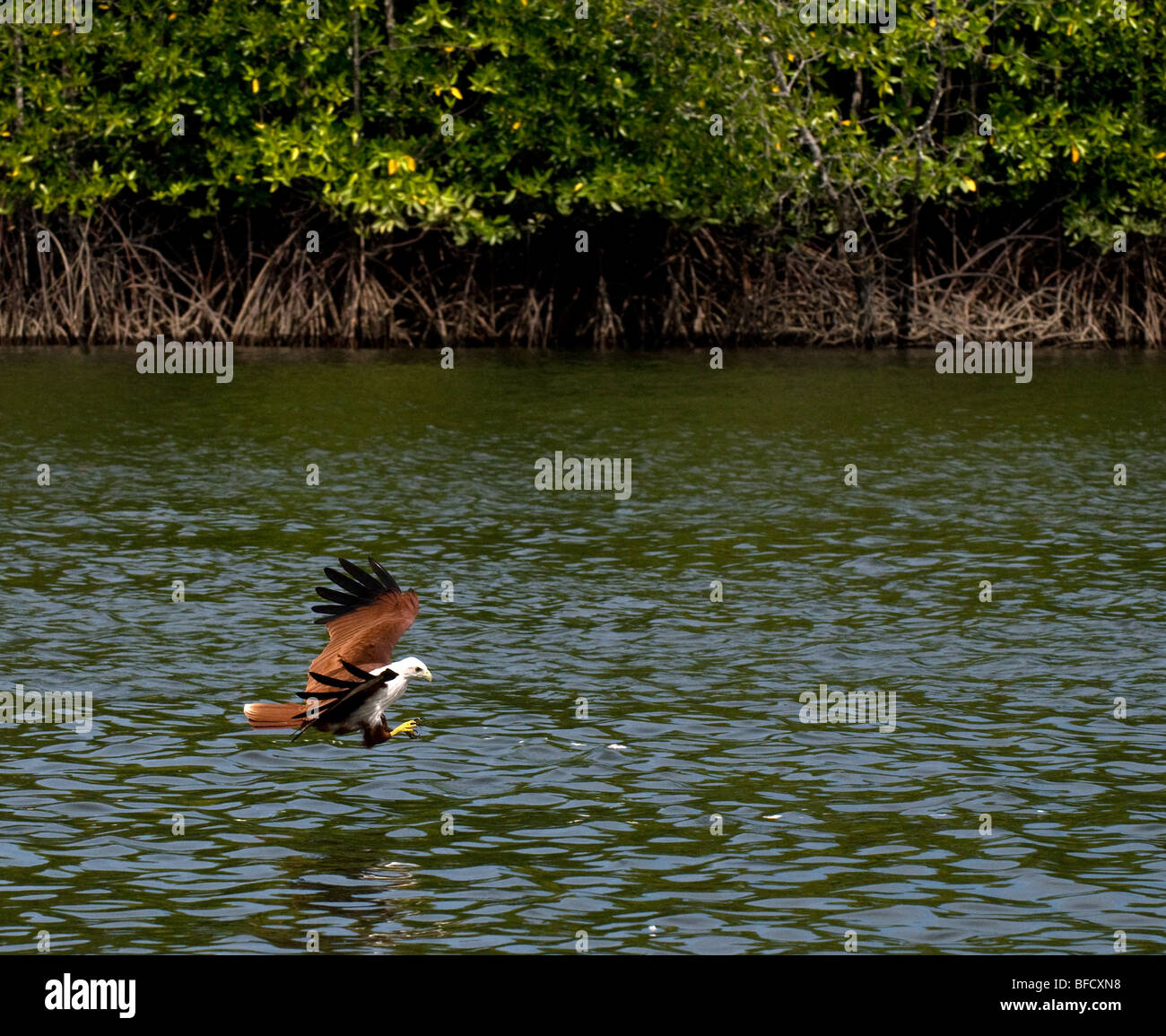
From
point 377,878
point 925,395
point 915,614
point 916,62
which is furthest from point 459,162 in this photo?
point 377,878

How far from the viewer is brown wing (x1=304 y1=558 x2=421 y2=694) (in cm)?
1252

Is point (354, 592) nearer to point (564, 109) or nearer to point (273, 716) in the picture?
point (273, 716)

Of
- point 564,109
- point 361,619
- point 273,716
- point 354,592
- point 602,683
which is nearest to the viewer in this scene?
point 273,716

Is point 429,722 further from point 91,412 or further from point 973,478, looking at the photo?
point 91,412

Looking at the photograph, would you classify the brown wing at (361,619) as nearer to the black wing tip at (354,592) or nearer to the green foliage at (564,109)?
the black wing tip at (354,592)

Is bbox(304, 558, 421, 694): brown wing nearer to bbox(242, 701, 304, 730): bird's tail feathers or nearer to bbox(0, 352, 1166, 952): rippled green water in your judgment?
bbox(242, 701, 304, 730): bird's tail feathers

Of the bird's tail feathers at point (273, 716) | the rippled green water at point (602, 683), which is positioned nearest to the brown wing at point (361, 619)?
the bird's tail feathers at point (273, 716)

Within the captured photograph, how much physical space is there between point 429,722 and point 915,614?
17.0 ft

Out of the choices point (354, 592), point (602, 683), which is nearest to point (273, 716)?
point (354, 592)

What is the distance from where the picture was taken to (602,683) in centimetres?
1535

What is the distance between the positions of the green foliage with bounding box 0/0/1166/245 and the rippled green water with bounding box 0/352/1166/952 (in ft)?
35.3

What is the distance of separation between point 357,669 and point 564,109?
1193 inches

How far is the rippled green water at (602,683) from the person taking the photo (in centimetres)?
Result: 1062
